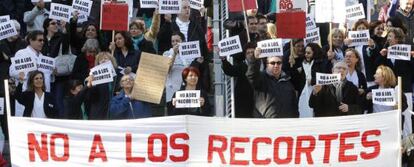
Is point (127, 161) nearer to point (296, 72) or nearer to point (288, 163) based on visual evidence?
point (288, 163)

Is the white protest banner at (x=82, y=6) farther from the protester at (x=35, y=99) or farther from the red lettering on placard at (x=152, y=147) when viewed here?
the red lettering on placard at (x=152, y=147)

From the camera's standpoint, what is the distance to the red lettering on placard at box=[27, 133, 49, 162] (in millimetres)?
11805

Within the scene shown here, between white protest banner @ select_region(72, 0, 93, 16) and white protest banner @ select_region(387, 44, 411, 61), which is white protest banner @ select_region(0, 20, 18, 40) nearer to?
white protest banner @ select_region(72, 0, 93, 16)

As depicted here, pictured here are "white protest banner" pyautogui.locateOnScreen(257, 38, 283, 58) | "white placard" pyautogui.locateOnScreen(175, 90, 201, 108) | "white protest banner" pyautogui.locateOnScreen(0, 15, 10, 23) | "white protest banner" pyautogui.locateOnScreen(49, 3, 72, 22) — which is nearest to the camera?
"white placard" pyautogui.locateOnScreen(175, 90, 201, 108)

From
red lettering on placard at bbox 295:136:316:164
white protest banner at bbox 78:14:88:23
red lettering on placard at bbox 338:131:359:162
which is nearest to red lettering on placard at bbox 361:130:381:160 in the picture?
red lettering on placard at bbox 338:131:359:162

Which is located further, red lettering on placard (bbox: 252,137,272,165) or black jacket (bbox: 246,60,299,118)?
black jacket (bbox: 246,60,299,118)

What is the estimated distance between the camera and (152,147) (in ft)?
38.9

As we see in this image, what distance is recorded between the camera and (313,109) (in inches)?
534

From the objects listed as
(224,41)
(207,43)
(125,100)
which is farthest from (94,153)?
(207,43)

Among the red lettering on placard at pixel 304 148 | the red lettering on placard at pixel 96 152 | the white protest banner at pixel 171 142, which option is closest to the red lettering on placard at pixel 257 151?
the white protest banner at pixel 171 142

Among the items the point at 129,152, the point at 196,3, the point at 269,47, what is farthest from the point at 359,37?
the point at 129,152

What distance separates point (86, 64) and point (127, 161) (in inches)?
109

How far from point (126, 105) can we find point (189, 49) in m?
1.08

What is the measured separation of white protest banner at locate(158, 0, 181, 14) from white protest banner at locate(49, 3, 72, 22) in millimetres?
1167
